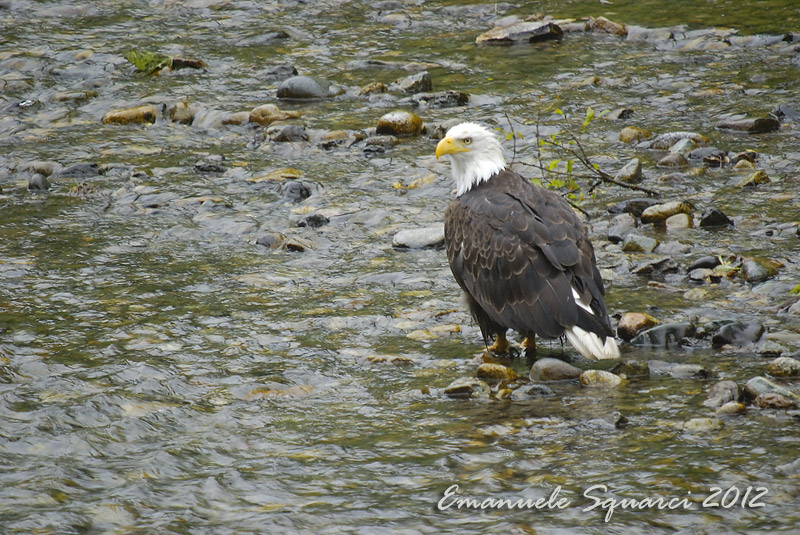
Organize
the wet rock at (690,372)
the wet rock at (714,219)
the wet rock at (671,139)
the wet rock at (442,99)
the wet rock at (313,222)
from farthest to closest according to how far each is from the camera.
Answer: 1. the wet rock at (442,99)
2. the wet rock at (671,139)
3. the wet rock at (313,222)
4. the wet rock at (714,219)
5. the wet rock at (690,372)

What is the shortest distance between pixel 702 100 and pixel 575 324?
223 inches

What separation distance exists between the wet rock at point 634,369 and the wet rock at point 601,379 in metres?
0.07

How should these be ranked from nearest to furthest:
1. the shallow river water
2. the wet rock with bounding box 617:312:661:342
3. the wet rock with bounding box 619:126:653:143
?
1. the shallow river water
2. the wet rock with bounding box 617:312:661:342
3. the wet rock with bounding box 619:126:653:143

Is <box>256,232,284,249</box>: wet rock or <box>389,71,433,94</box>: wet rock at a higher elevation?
<box>389,71,433,94</box>: wet rock

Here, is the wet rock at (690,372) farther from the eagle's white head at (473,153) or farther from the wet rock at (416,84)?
the wet rock at (416,84)

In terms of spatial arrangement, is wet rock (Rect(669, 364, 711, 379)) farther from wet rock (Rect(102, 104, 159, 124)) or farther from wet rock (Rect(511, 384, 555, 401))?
wet rock (Rect(102, 104, 159, 124))

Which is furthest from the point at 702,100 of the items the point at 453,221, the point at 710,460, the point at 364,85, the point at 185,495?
the point at 185,495

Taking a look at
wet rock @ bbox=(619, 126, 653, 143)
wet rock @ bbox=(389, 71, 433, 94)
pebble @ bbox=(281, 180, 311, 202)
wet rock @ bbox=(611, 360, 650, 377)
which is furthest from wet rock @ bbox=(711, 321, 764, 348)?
wet rock @ bbox=(389, 71, 433, 94)

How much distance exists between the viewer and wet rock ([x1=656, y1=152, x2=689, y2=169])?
8.91m

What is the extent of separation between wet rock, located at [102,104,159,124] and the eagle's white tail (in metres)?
7.12

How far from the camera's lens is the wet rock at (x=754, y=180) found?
8.29m

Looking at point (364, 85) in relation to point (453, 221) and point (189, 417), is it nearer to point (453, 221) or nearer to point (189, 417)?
point (453, 221)

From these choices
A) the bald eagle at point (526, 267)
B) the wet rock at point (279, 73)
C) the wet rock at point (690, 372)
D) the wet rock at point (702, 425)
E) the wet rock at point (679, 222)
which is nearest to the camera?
the wet rock at point (702, 425)

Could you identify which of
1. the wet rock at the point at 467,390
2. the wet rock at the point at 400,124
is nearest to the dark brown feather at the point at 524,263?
the wet rock at the point at 467,390
